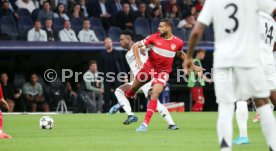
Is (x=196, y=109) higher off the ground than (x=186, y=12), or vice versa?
(x=186, y=12)

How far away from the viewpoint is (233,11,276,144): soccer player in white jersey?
43.1 feet

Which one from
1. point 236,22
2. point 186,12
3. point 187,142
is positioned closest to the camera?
point 236,22

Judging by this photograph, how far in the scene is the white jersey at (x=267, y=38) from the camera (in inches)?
515

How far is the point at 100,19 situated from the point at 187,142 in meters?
16.0

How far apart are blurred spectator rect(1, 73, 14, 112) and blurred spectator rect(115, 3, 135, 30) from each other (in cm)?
514

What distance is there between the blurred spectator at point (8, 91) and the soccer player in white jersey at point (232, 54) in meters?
16.2

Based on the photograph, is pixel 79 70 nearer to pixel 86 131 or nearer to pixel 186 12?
pixel 186 12

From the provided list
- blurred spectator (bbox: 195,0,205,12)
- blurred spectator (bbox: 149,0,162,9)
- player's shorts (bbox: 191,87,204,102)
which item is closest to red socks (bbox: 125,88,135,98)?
player's shorts (bbox: 191,87,204,102)

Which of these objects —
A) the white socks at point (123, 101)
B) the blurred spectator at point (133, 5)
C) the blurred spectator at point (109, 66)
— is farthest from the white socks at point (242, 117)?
the blurred spectator at point (133, 5)

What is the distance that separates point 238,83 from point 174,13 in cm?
2107

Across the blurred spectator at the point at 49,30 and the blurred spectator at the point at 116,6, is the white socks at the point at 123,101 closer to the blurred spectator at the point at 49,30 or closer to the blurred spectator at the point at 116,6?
the blurred spectator at the point at 49,30

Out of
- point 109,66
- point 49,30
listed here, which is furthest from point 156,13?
point 49,30

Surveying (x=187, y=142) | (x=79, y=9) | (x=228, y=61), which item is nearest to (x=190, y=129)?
(x=187, y=142)

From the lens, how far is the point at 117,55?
25.9 metres
